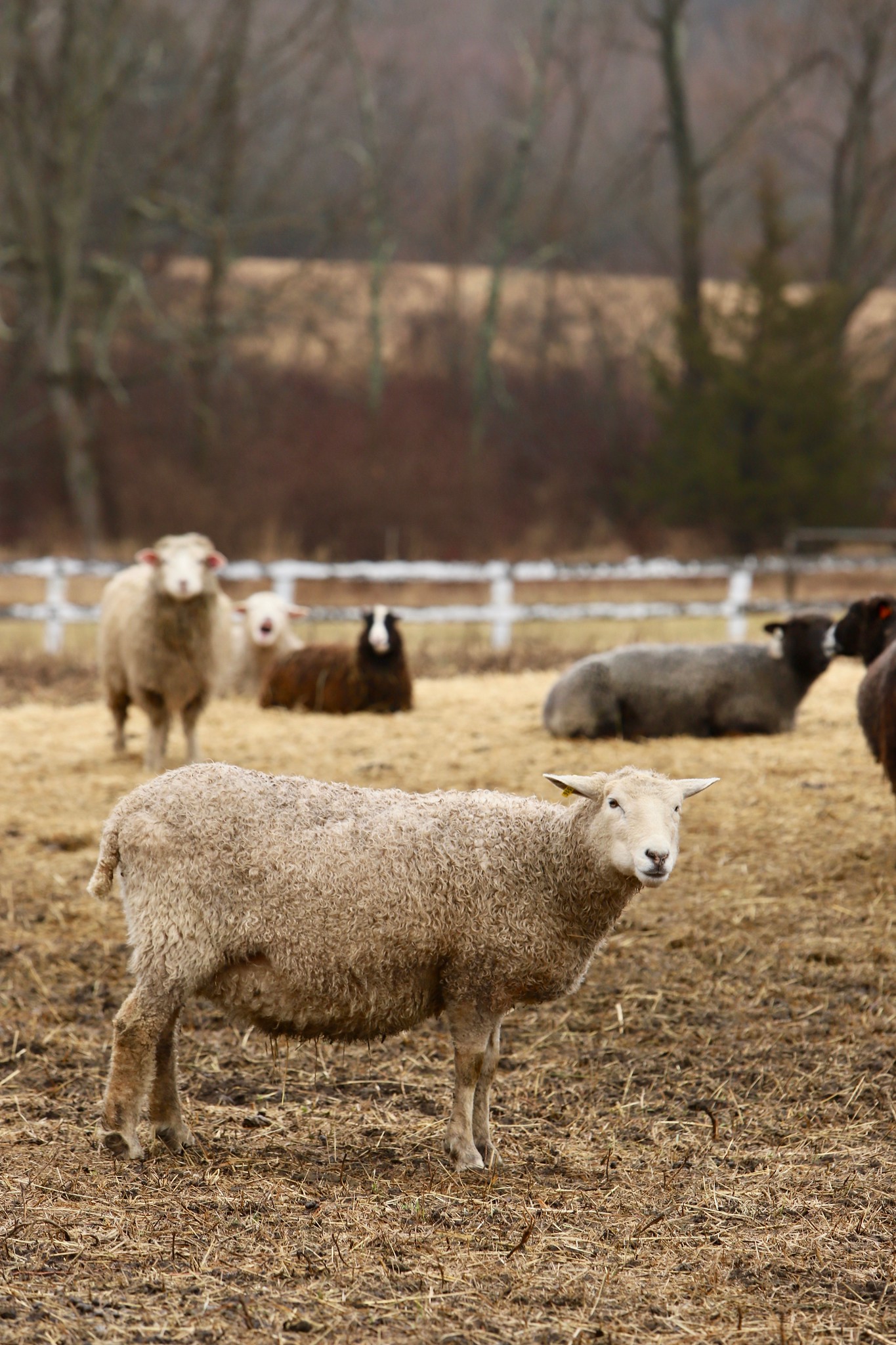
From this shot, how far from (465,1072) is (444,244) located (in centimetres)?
3278

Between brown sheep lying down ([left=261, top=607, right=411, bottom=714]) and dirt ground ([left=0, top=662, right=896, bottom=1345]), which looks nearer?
dirt ground ([left=0, top=662, right=896, bottom=1345])

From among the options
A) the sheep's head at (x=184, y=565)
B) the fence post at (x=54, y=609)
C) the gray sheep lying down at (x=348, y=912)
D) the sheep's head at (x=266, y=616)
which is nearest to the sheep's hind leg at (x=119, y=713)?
the sheep's head at (x=184, y=565)

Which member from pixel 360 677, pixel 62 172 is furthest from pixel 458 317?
pixel 360 677

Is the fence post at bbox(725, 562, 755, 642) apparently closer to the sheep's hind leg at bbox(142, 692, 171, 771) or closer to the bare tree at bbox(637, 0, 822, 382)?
the sheep's hind leg at bbox(142, 692, 171, 771)

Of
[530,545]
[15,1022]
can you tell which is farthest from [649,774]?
[530,545]

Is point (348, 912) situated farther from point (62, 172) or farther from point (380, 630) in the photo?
point (62, 172)

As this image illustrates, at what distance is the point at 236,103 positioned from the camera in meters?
27.5

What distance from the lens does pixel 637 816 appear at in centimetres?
412

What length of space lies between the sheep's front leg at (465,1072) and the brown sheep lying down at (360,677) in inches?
270

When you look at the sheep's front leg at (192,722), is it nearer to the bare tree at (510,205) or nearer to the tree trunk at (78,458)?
the tree trunk at (78,458)

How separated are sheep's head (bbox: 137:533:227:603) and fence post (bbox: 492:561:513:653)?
6436 millimetres

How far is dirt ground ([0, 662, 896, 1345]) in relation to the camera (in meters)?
3.30

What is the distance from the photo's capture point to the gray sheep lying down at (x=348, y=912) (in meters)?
4.20

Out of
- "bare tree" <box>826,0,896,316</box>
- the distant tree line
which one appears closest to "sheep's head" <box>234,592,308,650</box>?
the distant tree line
